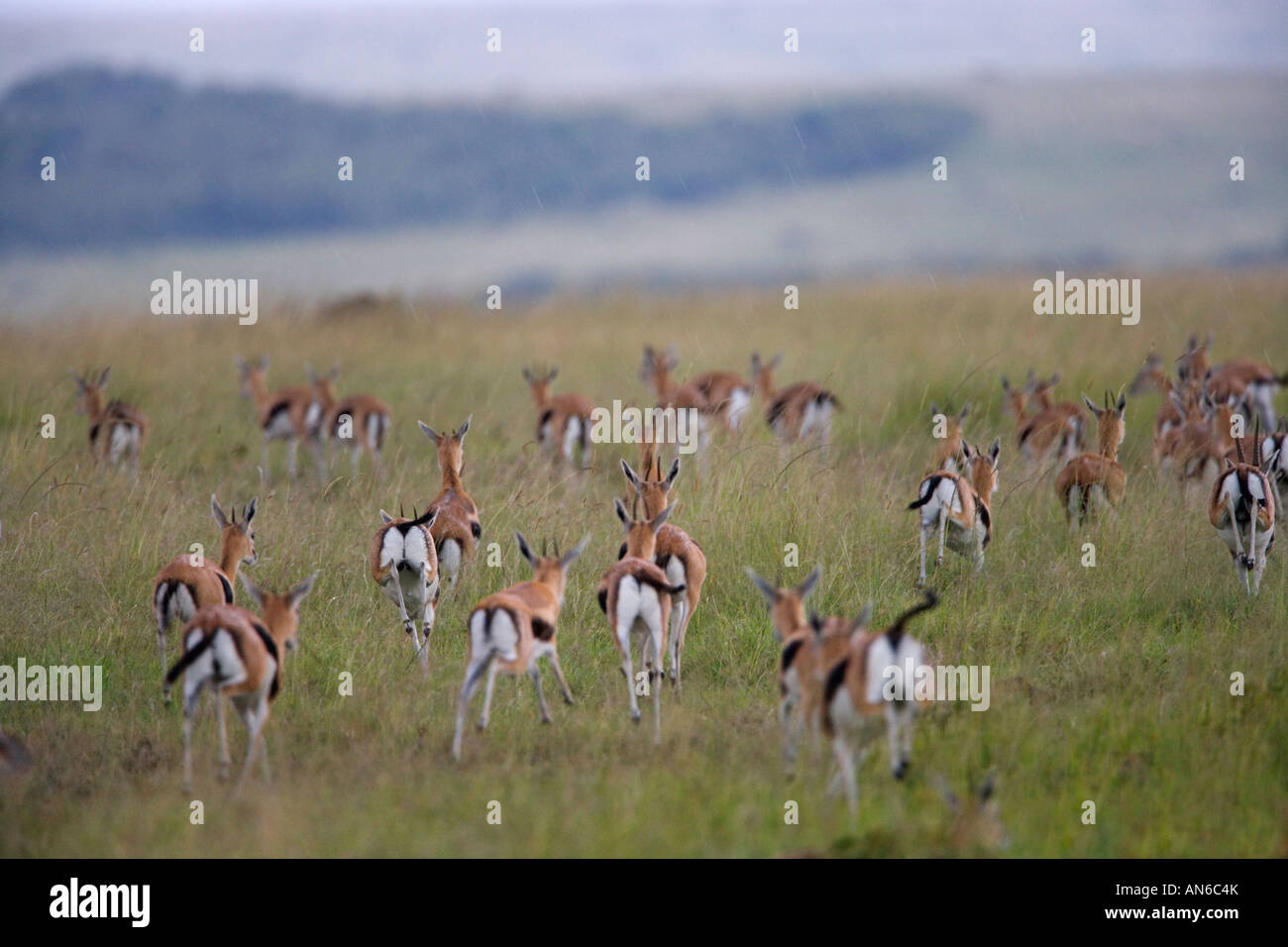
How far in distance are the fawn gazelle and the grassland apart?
28 centimetres

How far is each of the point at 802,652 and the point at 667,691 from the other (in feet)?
6.64

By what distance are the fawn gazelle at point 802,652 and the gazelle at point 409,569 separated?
101 inches

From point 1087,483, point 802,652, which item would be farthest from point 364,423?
point 802,652

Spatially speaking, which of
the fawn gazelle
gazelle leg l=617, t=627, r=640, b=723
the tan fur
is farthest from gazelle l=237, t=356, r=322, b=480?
the fawn gazelle

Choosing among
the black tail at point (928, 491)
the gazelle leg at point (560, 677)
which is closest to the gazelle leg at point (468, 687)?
the gazelle leg at point (560, 677)

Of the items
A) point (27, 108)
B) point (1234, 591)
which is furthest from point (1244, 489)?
point (27, 108)

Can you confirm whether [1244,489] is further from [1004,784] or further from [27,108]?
[27,108]

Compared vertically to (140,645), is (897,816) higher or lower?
lower

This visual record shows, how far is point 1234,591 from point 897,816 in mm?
4287

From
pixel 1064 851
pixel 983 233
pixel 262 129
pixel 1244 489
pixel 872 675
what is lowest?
pixel 1064 851

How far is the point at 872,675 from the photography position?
18.2 ft

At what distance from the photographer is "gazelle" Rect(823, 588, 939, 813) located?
5.52m

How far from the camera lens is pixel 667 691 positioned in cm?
806

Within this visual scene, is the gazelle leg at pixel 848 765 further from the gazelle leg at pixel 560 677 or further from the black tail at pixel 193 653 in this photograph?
the black tail at pixel 193 653
